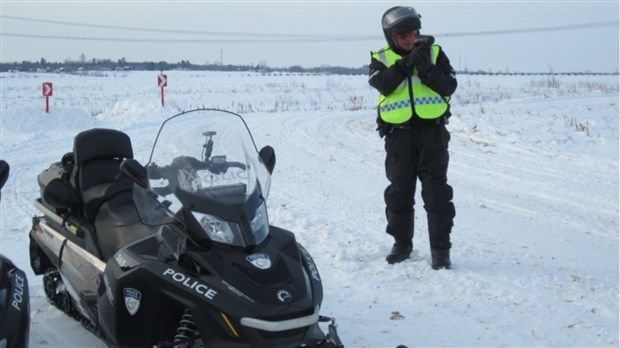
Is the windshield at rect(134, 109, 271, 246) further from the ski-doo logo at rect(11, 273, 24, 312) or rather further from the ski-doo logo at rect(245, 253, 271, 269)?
the ski-doo logo at rect(11, 273, 24, 312)

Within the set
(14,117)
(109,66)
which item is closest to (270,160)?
(14,117)

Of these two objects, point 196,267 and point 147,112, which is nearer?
point 196,267

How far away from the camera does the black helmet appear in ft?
15.9

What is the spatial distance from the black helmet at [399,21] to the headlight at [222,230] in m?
2.43

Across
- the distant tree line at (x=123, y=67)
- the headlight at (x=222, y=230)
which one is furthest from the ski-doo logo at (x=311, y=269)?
the distant tree line at (x=123, y=67)

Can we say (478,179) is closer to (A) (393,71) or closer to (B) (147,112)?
(A) (393,71)

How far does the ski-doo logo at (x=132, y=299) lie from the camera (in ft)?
10.6

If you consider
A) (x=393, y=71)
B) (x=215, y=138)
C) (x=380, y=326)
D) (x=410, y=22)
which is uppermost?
(x=410, y=22)

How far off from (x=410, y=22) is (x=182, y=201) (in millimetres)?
2488

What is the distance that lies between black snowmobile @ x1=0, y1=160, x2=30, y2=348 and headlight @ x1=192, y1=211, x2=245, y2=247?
0.95 meters

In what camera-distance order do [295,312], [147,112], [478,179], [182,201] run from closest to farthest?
[295,312]
[182,201]
[478,179]
[147,112]

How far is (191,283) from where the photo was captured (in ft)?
10.0

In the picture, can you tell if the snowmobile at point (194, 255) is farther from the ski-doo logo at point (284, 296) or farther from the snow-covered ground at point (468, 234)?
the snow-covered ground at point (468, 234)

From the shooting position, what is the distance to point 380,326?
4102 mm
